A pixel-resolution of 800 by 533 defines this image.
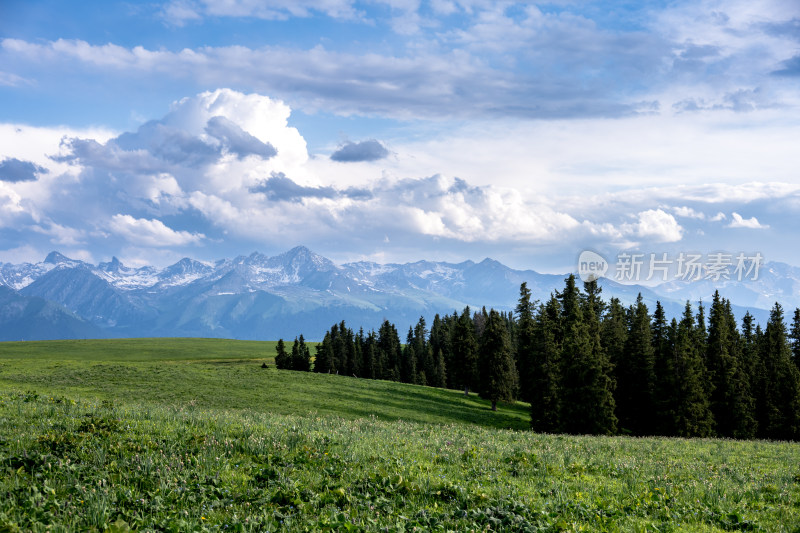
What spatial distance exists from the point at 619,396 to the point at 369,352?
70.5 m

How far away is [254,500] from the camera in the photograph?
8711 mm

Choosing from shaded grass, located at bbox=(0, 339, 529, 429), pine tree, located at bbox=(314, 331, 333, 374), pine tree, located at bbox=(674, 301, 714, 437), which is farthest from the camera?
pine tree, located at bbox=(314, 331, 333, 374)

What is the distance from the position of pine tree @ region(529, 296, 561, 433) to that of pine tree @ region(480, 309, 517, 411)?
10.5 m

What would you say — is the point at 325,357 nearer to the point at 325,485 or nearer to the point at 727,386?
the point at 727,386

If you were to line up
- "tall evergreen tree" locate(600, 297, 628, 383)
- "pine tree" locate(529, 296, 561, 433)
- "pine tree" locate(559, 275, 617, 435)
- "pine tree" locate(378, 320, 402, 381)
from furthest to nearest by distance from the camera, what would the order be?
1. "pine tree" locate(378, 320, 402, 381)
2. "tall evergreen tree" locate(600, 297, 628, 383)
3. "pine tree" locate(529, 296, 561, 433)
4. "pine tree" locate(559, 275, 617, 435)

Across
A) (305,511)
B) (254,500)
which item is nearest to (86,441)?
(254,500)

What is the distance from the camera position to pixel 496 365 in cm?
7012

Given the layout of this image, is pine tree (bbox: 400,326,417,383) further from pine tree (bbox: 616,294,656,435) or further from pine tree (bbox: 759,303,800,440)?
pine tree (bbox: 759,303,800,440)

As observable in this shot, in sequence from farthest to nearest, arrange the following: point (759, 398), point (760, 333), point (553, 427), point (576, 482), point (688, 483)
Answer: point (760, 333)
point (759, 398)
point (553, 427)
point (688, 483)
point (576, 482)

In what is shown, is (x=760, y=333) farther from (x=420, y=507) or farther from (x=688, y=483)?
(x=420, y=507)

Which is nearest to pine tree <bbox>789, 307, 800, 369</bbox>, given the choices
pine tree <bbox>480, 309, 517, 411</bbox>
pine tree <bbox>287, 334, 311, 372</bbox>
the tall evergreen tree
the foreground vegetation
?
the tall evergreen tree

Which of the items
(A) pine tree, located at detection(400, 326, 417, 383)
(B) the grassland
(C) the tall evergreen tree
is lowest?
(A) pine tree, located at detection(400, 326, 417, 383)

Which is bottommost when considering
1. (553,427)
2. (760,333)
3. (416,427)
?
(553,427)

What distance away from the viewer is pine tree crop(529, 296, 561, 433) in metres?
50.1
